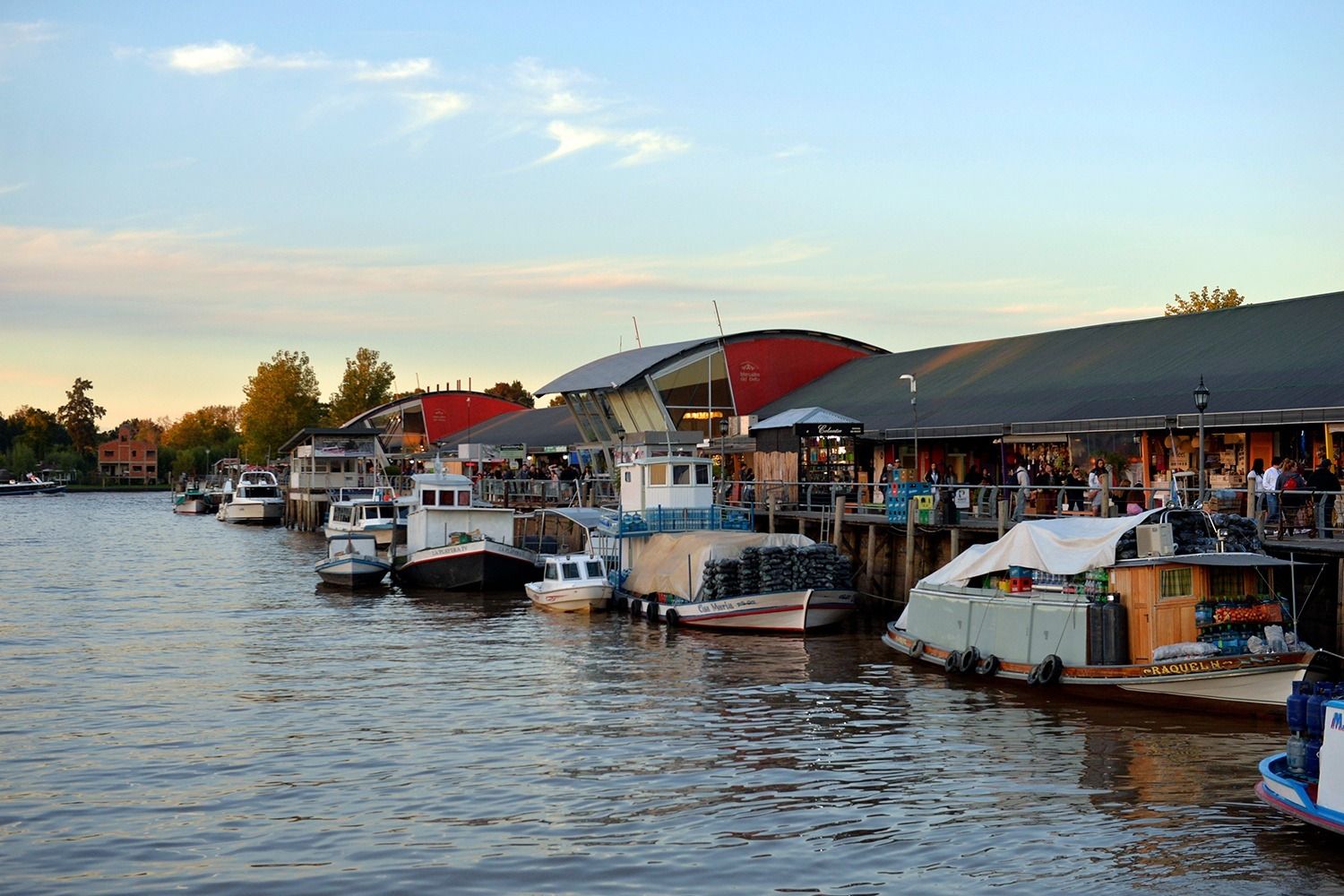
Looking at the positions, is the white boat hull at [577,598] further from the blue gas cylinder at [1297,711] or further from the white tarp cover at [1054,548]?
the blue gas cylinder at [1297,711]

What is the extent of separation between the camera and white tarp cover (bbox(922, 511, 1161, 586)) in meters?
25.6

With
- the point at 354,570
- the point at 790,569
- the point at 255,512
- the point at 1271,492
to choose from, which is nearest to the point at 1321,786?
the point at 1271,492

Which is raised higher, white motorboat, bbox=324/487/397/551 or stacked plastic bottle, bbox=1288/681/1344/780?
white motorboat, bbox=324/487/397/551

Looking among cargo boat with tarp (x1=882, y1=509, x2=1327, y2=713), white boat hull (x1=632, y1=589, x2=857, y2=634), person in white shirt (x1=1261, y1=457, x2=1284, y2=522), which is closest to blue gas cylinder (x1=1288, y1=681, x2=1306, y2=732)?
cargo boat with tarp (x1=882, y1=509, x2=1327, y2=713)

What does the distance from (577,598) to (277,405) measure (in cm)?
13726

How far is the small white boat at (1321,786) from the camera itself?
1574 cm

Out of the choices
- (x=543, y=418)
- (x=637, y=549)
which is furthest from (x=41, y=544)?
(x=637, y=549)

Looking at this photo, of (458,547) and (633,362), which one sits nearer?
(458,547)

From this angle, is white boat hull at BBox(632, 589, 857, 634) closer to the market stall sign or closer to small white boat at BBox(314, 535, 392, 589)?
the market stall sign

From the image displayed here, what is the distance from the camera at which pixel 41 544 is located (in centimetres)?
8119

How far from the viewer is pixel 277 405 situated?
558 feet

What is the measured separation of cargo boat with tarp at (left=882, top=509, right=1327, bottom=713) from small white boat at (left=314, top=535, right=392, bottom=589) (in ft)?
93.8

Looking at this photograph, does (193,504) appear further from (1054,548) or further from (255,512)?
(1054,548)

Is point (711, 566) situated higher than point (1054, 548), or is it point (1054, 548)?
point (1054, 548)
